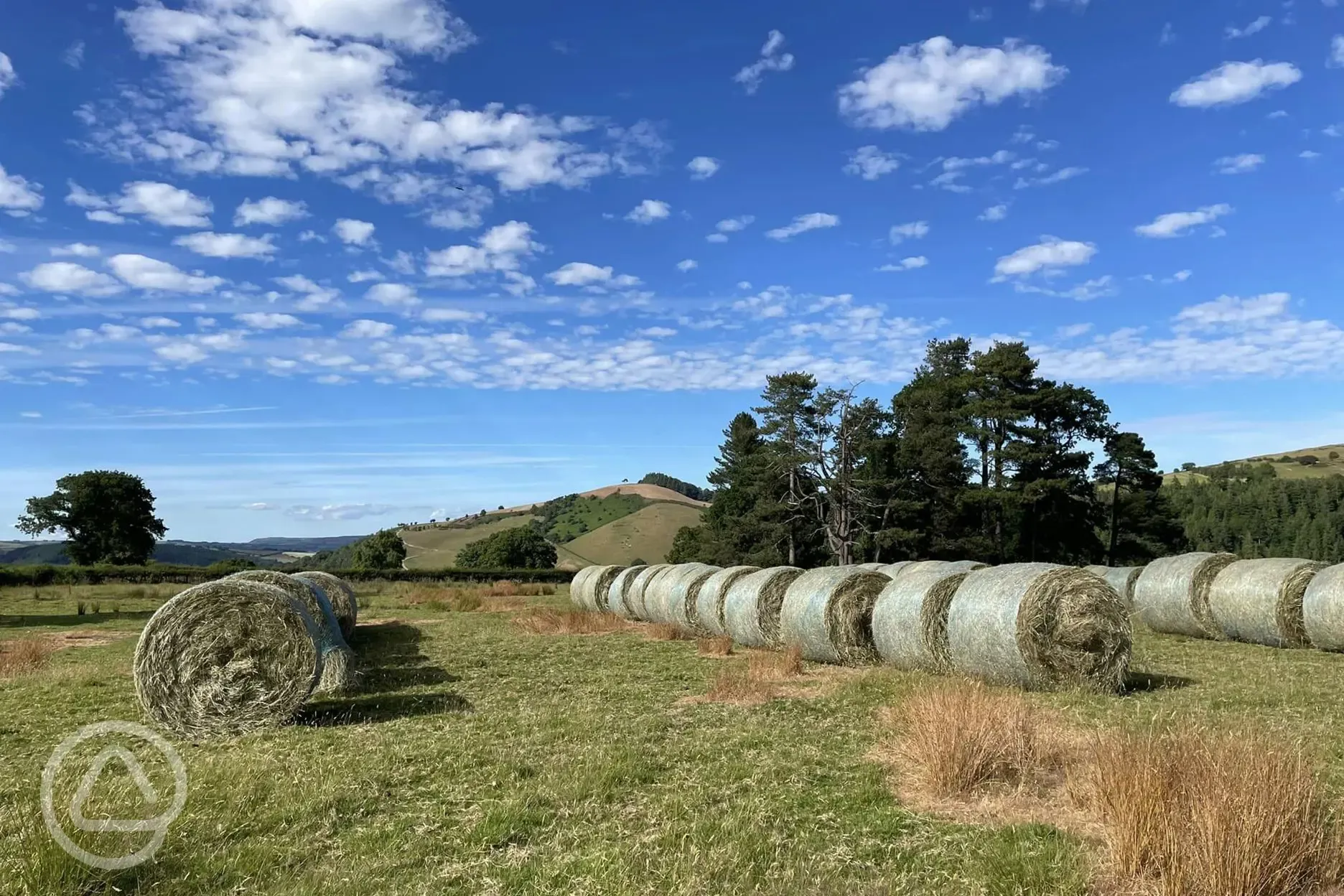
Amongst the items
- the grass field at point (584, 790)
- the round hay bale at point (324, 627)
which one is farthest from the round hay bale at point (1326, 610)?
the round hay bale at point (324, 627)

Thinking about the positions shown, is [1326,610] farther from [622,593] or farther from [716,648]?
→ [622,593]

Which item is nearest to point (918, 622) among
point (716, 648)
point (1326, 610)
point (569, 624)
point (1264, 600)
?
point (716, 648)

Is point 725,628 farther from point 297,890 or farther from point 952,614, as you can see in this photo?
point 297,890

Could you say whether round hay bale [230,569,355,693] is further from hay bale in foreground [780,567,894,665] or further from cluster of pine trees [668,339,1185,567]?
cluster of pine trees [668,339,1185,567]

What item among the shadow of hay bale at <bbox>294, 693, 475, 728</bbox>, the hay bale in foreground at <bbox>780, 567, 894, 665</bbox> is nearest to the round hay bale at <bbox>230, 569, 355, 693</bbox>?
the shadow of hay bale at <bbox>294, 693, 475, 728</bbox>

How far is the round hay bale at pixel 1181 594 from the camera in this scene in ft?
59.3

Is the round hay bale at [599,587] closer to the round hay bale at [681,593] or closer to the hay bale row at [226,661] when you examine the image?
the round hay bale at [681,593]

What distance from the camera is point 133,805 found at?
18.7 ft

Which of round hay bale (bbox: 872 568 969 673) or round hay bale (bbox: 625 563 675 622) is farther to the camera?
round hay bale (bbox: 625 563 675 622)

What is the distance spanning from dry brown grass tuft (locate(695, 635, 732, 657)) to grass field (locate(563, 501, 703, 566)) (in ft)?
266

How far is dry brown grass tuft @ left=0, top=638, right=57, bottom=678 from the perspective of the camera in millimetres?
14156

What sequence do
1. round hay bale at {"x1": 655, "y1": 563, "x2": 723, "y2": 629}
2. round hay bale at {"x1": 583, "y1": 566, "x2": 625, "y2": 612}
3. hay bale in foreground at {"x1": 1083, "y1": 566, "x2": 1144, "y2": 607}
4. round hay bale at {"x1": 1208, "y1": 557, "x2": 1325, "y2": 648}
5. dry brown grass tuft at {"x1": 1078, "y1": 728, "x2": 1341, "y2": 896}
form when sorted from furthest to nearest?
round hay bale at {"x1": 583, "y1": 566, "x2": 625, "y2": 612} < hay bale in foreground at {"x1": 1083, "y1": 566, "x2": 1144, "y2": 607} < round hay bale at {"x1": 655, "y1": 563, "x2": 723, "y2": 629} < round hay bale at {"x1": 1208, "y1": 557, "x2": 1325, "y2": 648} < dry brown grass tuft at {"x1": 1078, "y1": 728, "x2": 1341, "y2": 896}

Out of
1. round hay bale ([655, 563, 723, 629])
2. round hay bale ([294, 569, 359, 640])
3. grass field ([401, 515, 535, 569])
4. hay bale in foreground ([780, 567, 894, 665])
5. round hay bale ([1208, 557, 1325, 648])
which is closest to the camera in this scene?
hay bale in foreground ([780, 567, 894, 665])

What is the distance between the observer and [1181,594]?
1845cm
